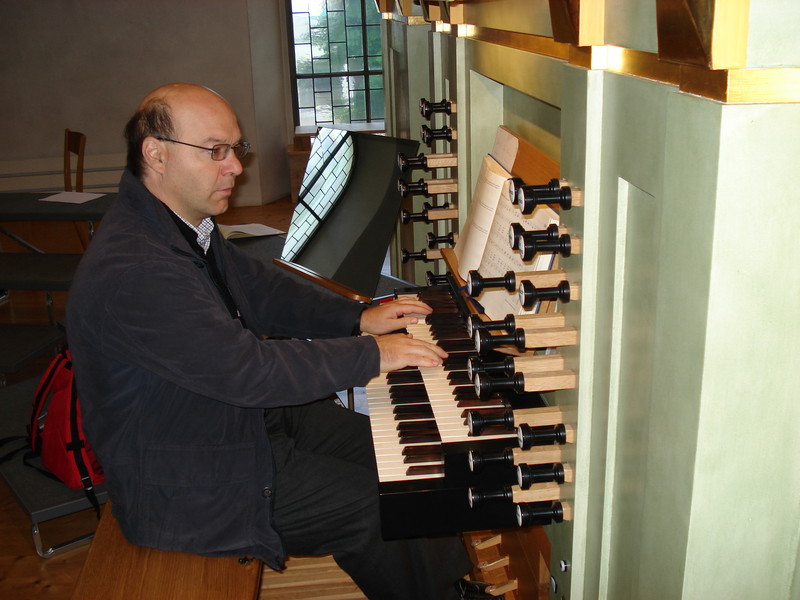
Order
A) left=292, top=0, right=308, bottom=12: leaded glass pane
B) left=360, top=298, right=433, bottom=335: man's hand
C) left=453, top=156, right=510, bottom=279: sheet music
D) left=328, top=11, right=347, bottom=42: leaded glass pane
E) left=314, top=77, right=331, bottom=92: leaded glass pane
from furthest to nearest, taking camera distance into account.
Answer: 1. left=314, top=77, right=331, bottom=92: leaded glass pane
2. left=328, top=11, right=347, bottom=42: leaded glass pane
3. left=292, top=0, right=308, bottom=12: leaded glass pane
4. left=360, top=298, right=433, bottom=335: man's hand
5. left=453, top=156, right=510, bottom=279: sheet music

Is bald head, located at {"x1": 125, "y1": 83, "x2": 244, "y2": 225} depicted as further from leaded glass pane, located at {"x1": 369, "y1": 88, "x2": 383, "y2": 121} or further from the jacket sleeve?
leaded glass pane, located at {"x1": 369, "y1": 88, "x2": 383, "y2": 121}

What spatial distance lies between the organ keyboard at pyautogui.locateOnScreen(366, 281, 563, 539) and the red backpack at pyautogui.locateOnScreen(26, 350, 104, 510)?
0.99 meters

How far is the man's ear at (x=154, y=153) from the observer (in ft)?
6.82

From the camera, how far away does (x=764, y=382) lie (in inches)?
36.4

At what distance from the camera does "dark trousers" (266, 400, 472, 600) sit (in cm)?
208

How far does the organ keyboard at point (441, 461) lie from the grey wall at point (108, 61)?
660 cm

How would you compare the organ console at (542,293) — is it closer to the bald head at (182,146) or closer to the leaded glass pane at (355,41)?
the bald head at (182,146)

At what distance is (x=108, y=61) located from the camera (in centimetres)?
802

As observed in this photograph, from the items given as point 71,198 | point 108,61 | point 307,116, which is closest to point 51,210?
point 71,198

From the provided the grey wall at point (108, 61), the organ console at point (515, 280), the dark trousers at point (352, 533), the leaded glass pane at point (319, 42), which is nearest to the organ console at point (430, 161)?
the dark trousers at point (352, 533)

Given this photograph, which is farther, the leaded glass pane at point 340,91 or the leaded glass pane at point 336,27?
the leaded glass pane at point 340,91

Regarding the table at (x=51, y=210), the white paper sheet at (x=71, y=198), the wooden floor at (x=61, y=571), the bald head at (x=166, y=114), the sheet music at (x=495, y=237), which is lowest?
the wooden floor at (x=61, y=571)

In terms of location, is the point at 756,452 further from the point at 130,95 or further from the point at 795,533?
the point at 130,95

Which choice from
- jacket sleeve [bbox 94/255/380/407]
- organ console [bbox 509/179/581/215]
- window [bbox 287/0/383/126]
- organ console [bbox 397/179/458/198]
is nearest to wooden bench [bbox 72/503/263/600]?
jacket sleeve [bbox 94/255/380/407]
